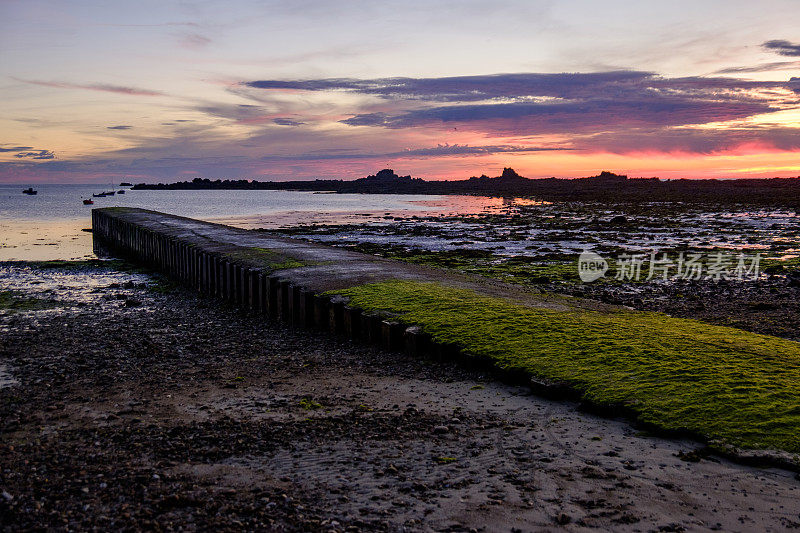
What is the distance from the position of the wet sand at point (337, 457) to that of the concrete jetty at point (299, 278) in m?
0.76

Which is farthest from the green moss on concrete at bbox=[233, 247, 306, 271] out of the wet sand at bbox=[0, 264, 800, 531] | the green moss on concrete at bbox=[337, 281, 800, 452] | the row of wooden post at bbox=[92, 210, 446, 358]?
the wet sand at bbox=[0, 264, 800, 531]

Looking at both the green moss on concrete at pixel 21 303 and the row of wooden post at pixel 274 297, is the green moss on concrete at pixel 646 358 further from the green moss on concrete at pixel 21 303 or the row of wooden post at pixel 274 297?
the green moss on concrete at pixel 21 303

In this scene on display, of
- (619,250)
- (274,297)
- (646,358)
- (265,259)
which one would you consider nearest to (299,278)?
(274,297)

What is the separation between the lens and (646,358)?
7547 mm

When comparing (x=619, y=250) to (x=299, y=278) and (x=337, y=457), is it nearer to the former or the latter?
(x=299, y=278)

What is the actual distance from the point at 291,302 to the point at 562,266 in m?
10.8

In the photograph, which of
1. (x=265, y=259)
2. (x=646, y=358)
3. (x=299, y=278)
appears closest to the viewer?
(x=646, y=358)

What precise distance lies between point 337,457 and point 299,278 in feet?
26.5

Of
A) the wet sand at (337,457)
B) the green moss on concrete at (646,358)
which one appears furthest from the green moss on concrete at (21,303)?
the green moss on concrete at (646,358)

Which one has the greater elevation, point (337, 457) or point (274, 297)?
point (274, 297)

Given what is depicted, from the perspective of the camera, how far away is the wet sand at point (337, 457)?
15.4 ft

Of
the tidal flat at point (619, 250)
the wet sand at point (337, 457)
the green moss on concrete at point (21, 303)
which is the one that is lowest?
the green moss on concrete at point (21, 303)

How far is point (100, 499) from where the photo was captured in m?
4.99

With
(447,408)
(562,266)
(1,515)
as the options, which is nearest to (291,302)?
A: (447,408)
